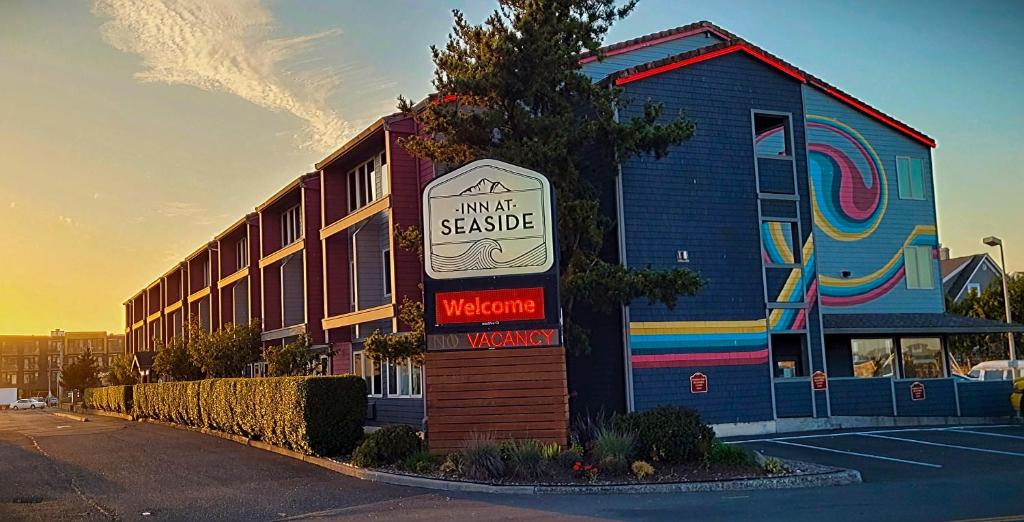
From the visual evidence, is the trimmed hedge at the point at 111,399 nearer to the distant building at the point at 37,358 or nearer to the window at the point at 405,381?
the window at the point at 405,381

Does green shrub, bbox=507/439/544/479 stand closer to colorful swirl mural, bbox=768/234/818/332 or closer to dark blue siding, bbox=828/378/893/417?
colorful swirl mural, bbox=768/234/818/332

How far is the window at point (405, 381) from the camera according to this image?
2695 centimetres

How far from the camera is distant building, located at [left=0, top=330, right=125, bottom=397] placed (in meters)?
141

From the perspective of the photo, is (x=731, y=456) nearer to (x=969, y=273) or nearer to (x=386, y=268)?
(x=386, y=268)

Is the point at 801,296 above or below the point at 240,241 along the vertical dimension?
below

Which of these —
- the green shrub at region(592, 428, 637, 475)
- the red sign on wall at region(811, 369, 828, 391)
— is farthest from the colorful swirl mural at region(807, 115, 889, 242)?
the green shrub at region(592, 428, 637, 475)

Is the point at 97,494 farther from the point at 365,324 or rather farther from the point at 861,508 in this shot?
the point at 365,324

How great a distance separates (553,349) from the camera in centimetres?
1628

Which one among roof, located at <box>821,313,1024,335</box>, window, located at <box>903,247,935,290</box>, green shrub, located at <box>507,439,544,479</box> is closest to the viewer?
green shrub, located at <box>507,439,544,479</box>

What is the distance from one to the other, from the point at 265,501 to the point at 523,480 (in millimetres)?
4013

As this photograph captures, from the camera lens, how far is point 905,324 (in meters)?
26.2

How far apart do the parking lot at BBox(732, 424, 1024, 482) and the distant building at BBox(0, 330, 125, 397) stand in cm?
13746

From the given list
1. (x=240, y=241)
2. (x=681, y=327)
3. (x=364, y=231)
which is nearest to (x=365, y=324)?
(x=364, y=231)

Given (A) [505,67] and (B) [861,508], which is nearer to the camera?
(B) [861,508]
